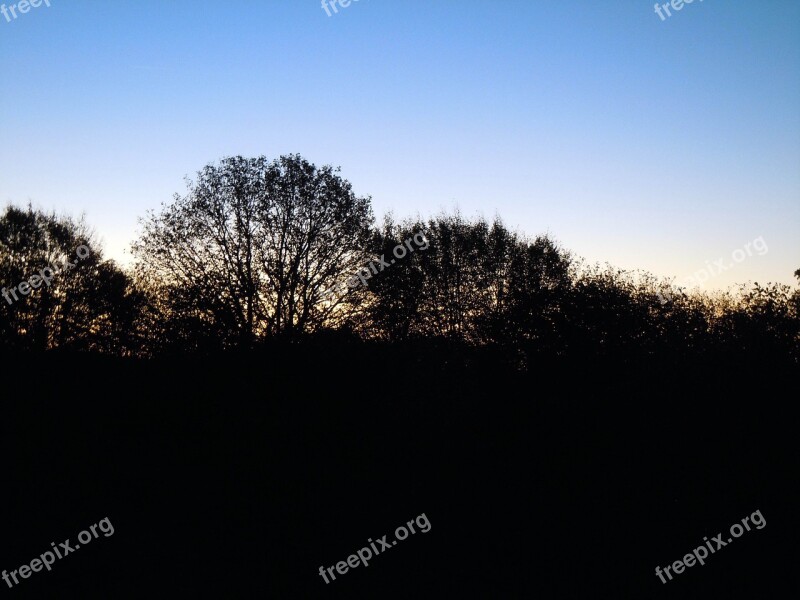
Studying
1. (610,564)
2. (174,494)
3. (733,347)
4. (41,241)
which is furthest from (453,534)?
(41,241)

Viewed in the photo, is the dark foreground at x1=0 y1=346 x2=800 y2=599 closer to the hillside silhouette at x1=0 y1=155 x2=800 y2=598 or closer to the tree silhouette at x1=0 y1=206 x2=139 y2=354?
the hillside silhouette at x1=0 y1=155 x2=800 y2=598

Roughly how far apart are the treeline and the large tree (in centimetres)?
6

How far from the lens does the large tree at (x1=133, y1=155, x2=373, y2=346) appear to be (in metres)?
23.6

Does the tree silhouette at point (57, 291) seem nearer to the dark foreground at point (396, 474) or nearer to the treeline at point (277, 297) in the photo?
the treeline at point (277, 297)

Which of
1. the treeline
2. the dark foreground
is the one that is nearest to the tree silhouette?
the treeline

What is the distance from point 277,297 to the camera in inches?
967

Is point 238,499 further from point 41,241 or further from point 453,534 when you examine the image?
point 41,241

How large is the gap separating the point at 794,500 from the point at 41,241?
37.4 meters

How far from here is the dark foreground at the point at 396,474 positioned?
1053 cm

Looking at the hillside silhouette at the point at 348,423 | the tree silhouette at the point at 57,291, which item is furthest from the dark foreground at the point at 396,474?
the tree silhouette at the point at 57,291

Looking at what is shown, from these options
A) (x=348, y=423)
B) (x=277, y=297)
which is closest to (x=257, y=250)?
(x=277, y=297)

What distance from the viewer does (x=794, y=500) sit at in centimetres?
1290

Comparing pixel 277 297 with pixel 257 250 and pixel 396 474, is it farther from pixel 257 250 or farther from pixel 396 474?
pixel 396 474

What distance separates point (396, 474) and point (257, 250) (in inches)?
585
